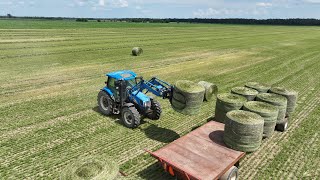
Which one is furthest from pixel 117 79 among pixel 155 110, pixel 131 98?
pixel 155 110

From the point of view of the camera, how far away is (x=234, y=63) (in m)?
29.5

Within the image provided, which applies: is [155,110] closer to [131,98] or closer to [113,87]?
[131,98]

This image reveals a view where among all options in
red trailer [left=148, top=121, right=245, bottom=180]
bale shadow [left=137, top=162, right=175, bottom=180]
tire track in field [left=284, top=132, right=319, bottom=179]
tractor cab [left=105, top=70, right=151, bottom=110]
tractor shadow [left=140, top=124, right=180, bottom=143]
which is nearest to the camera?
red trailer [left=148, top=121, right=245, bottom=180]

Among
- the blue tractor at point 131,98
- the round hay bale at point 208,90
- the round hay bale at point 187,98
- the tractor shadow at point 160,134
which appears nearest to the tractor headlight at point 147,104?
the blue tractor at point 131,98

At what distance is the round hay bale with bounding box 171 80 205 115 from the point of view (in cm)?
1032

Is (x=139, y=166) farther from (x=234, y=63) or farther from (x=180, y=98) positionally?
(x=234, y=63)

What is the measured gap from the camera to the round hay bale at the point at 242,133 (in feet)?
29.4

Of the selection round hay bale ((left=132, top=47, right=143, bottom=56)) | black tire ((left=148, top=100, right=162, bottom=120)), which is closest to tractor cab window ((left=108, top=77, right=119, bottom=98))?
black tire ((left=148, top=100, right=162, bottom=120))

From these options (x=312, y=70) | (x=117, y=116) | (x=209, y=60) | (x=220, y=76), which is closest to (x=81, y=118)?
(x=117, y=116)

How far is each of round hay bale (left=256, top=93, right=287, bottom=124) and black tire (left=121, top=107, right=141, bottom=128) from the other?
5.49 m

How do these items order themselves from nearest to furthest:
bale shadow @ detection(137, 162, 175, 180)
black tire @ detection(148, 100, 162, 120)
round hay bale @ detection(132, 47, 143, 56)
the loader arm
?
bale shadow @ detection(137, 162, 175, 180), the loader arm, black tire @ detection(148, 100, 162, 120), round hay bale @ detection(132, 47, 143, 56)

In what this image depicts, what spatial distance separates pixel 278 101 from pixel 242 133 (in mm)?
3685

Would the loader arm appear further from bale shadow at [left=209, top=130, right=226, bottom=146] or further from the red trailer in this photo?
bale shadow at [left=209, top=130, right=226, bottom=146]

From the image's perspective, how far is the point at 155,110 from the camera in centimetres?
1252
